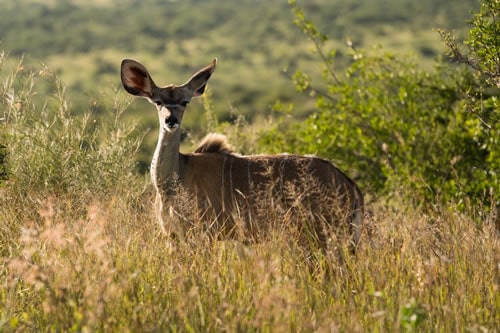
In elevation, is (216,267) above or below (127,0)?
below

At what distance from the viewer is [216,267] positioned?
547cm

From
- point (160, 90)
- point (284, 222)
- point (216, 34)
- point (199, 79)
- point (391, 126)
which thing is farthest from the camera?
point (216, 34)

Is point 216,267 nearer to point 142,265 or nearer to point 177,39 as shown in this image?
point 142,265

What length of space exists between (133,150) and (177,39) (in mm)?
137519

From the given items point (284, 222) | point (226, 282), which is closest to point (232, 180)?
point (284, 222)

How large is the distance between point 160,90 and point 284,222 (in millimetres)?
2161

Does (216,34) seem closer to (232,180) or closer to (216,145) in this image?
(216,145)

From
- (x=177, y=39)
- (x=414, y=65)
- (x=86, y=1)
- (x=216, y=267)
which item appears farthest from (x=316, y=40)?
(x=86, y=1)

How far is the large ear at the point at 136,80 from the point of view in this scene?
7.66 metres

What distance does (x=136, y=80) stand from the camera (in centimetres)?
780

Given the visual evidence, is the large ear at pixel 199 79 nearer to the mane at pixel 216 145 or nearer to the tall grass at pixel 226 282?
the mane at pixel 216 145

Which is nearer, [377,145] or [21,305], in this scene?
[21,305]

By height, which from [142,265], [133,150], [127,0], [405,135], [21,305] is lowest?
[21,305]

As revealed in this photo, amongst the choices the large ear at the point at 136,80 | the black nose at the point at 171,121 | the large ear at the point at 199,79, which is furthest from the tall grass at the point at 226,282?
the large ear at the point at 199,79
